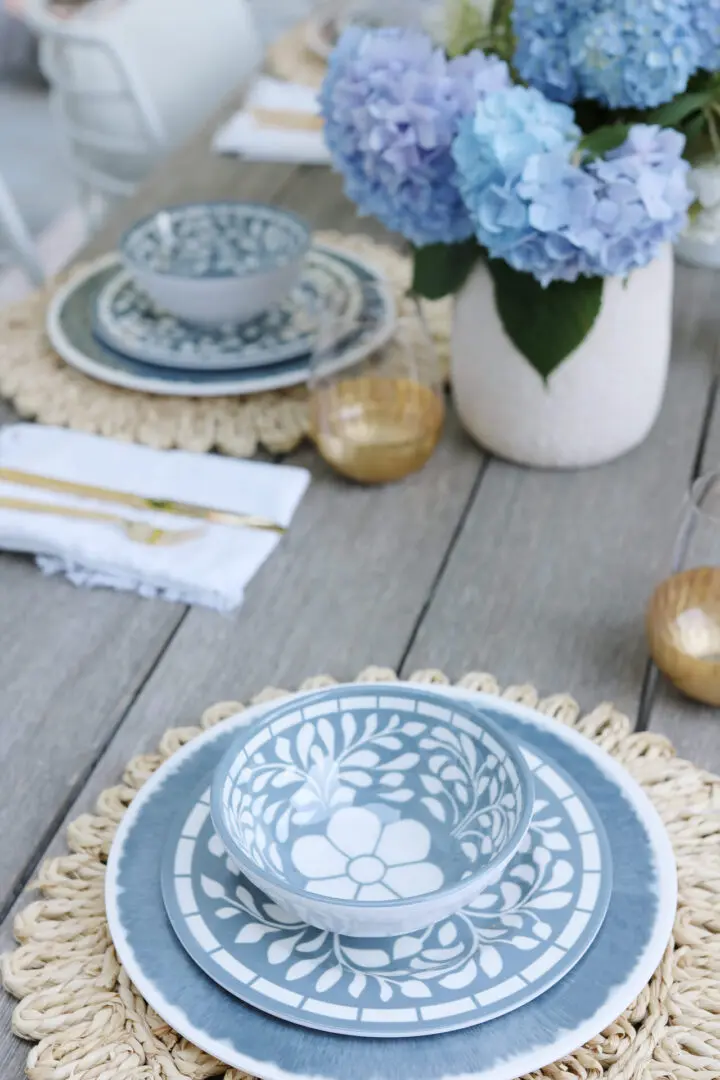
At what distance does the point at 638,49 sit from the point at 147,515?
0.46 metres

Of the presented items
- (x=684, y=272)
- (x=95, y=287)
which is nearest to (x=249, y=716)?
(x=95, y=287)

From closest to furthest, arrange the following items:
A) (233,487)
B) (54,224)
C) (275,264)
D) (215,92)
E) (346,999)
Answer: (346,999) < (233,487) < (275,264) < (215,92) < (54,224)

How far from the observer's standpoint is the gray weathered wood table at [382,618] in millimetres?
740

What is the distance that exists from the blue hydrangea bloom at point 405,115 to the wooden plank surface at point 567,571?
8.7 inches

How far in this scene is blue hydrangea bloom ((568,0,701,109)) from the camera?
793 millimetres

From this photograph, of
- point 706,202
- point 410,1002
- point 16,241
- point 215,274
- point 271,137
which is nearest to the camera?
point 410,1002

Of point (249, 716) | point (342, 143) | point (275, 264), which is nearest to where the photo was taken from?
point (249, 716)

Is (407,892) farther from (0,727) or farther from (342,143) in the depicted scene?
(342,143)

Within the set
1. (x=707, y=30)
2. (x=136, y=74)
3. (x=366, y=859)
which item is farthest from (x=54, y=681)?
(x=136, y=74)

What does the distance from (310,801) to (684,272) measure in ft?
2.85

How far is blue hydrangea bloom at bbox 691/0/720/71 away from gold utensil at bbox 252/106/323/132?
34.0 inches

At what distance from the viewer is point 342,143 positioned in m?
0.87

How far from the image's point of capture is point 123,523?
3.01 ft

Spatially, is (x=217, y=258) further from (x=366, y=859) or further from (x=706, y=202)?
(x=366, y=859)
